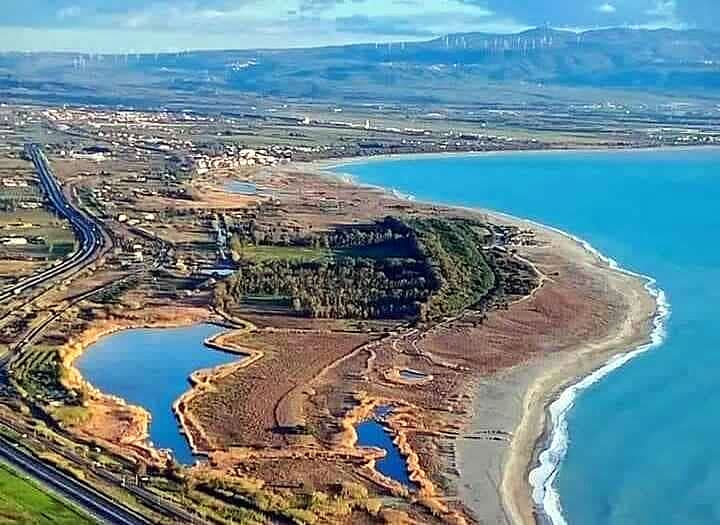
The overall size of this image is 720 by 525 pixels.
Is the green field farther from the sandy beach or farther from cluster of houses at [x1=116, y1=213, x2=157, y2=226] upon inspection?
cluster of houses at [x1=116, y1=213, x2=157, y2=226]

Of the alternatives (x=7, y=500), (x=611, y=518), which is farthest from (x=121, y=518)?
(x=611, y=518)

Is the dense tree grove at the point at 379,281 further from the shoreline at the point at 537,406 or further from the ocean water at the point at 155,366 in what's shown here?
the shoreline at the point at 537,406

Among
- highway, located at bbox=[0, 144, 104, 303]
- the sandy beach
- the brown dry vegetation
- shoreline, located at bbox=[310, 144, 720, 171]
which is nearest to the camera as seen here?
the sandy beach

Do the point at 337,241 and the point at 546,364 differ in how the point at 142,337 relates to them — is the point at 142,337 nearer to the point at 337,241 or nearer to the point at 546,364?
the point at 546,364

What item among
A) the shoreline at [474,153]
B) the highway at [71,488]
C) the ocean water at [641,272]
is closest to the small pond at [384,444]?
the ocean water at [641,272]

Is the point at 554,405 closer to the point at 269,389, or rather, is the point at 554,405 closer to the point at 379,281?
the point at 269,389

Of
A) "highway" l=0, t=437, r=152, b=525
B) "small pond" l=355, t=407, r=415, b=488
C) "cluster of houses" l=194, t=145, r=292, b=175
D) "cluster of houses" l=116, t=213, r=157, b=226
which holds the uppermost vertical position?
"highway" l=0, t=437, r=152, b=525

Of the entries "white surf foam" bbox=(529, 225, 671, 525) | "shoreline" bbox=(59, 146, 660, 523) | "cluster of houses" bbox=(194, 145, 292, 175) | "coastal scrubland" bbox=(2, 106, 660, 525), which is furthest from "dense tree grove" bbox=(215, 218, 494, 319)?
"cluster of houses" bbox=(194, 145, 292, 175)

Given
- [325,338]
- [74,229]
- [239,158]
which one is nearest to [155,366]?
[325,338]
